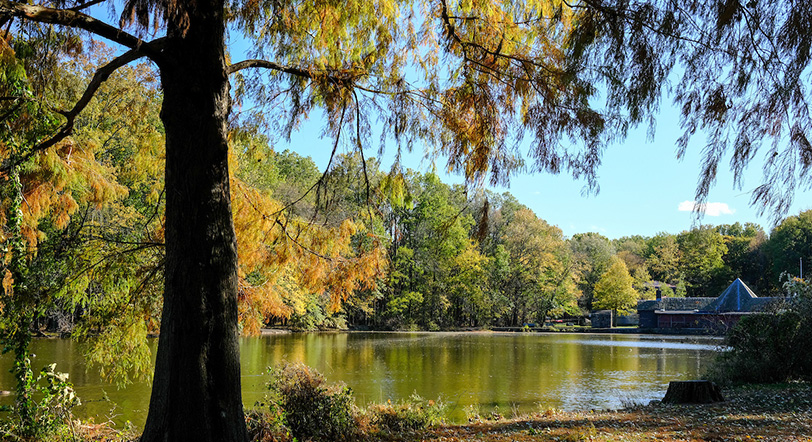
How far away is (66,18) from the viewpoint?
11.7 feet

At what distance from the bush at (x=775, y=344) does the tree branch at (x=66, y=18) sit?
12.2 metres

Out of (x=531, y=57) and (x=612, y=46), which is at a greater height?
(x=531, y=57)

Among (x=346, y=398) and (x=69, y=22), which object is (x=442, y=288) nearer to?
(x=346, y=398)

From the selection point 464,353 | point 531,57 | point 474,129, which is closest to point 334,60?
point 474,129

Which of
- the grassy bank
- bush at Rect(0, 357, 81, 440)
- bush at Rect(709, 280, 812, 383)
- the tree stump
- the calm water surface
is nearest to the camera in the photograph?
bush at Rect(0, 357, 81, 440)

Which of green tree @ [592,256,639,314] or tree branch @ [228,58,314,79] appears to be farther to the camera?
green tree @ [592,256,639,314]

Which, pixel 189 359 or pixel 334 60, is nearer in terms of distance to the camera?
pixel 189 359

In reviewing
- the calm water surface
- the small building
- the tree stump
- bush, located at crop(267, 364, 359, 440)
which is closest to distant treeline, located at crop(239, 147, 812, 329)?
the small building

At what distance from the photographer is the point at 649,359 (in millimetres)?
19031

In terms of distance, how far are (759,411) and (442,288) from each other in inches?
1325

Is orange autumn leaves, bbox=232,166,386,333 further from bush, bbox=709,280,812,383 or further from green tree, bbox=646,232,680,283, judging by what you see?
green tree, bbox=646,232,680,283

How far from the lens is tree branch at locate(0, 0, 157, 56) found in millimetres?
3412

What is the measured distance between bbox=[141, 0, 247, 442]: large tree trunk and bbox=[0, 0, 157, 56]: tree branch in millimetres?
306

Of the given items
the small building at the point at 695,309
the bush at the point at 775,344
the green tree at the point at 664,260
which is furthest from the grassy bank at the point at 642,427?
the green tree at the point at 664,260
